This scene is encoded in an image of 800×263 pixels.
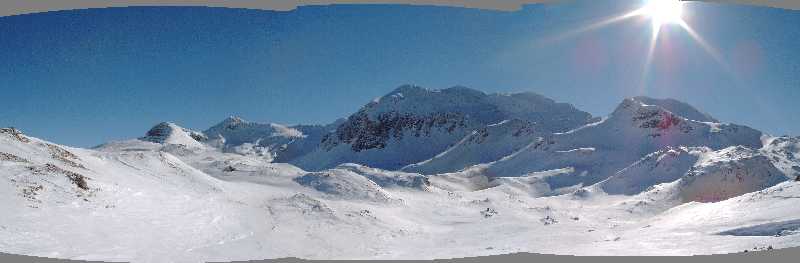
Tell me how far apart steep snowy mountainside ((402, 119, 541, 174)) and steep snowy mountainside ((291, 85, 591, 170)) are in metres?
14.1

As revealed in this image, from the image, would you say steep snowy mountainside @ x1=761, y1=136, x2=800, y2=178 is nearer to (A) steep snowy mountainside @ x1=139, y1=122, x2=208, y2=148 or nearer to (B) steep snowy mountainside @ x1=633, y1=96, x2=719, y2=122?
(B) steep snowy mountainside @ x1=633, y1=96, x2=719, y2=122

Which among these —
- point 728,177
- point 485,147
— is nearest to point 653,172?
point 728,177

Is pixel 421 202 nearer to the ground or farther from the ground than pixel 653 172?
nearer to the ground

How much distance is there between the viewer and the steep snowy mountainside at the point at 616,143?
79.1m

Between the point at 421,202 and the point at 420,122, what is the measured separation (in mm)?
109978

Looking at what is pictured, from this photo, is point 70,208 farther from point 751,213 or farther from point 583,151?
point 583,151

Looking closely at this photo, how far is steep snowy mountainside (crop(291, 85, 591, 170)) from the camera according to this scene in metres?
141

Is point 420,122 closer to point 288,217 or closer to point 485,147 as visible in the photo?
point 485,147

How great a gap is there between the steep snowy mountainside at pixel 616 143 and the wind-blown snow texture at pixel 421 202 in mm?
325

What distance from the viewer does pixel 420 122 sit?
156 meters

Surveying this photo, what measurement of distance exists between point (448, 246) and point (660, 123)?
76960 millimetres

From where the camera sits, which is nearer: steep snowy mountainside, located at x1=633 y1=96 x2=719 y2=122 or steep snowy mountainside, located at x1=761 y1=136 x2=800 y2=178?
steep snowy mountainside, located at x1=761 y1=136 x2=800 y2=178

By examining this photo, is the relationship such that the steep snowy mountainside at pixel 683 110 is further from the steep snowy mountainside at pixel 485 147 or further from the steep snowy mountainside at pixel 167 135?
the steep snowy mountainside at pixel 167 135

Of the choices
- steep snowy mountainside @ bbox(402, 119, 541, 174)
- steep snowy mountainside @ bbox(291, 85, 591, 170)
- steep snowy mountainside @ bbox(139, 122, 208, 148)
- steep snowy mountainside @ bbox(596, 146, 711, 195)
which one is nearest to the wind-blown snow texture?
steep snowy mountainside @ bbox(596, 146, 711, 195)
